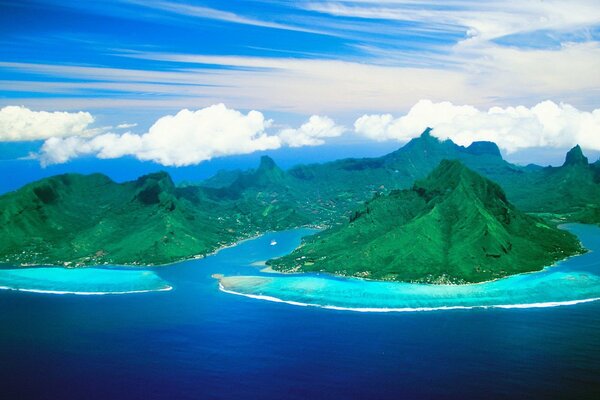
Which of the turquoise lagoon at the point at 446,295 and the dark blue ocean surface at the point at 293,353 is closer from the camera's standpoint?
the dark blue ocean surface at the point at 293,353

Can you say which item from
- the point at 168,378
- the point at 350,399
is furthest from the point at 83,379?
the point at 350,399

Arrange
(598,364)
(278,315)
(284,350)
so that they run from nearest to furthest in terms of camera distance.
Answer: (598,364) < (284,350) < (278,315)

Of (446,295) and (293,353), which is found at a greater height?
(446,295)

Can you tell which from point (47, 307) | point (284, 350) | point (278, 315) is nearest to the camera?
point (284, 350)

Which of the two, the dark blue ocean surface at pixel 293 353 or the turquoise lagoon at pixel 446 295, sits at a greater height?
the turquoise lagoon at pixel 446 295

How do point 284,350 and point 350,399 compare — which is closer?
point 350,399

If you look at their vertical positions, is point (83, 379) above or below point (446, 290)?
below

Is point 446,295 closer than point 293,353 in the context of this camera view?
No

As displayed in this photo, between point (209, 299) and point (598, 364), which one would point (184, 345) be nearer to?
point (209, 299)
